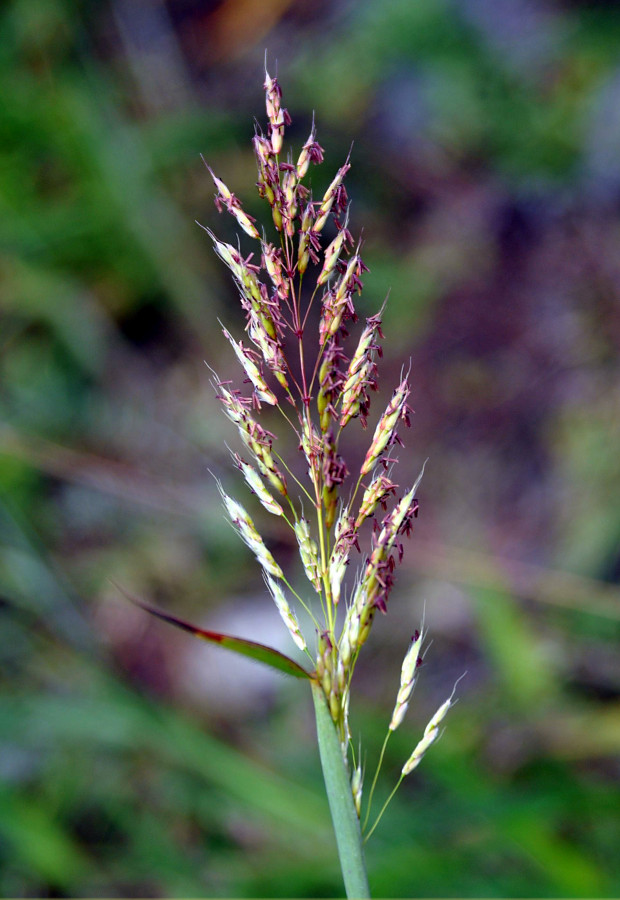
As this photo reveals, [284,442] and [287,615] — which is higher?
[284,442]

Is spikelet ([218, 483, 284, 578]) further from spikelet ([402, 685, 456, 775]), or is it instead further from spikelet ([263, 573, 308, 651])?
spikelet ([402, 685, 456, 775])

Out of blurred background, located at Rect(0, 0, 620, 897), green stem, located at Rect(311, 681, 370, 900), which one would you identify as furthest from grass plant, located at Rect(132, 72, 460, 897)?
blurred background, located at Rect(0, 0, 620, 897)

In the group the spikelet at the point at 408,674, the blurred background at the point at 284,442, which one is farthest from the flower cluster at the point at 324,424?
the blurred background at the point at 284,442

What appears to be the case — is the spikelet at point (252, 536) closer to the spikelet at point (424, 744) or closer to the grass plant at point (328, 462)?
the grass plant at point (328, 462)

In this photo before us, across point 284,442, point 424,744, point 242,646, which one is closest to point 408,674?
point 424,744

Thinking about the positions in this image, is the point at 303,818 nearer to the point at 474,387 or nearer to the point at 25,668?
the point at 25,668

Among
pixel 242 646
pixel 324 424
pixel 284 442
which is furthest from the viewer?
pixel 284 442

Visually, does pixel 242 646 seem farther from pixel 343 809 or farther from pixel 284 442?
pixel 284 442
